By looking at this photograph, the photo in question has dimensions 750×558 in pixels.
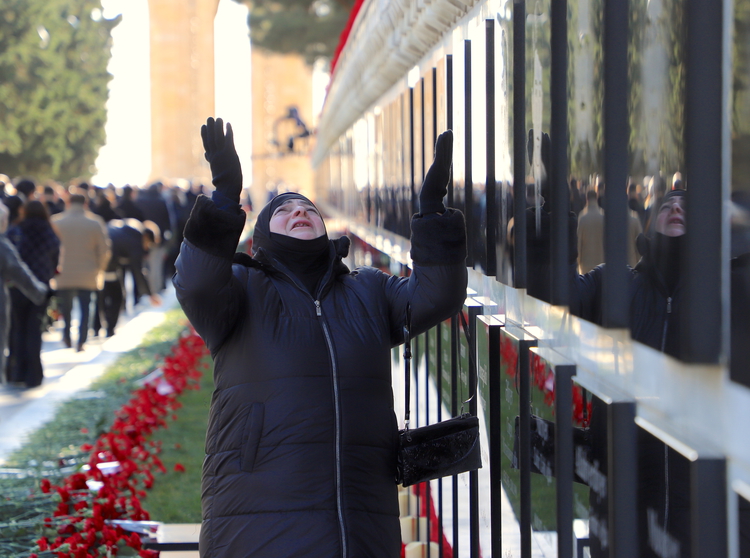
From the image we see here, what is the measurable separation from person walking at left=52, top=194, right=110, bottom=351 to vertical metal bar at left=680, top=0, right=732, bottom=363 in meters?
8.87

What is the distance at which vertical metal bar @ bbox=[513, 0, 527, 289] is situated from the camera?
220 centimetres

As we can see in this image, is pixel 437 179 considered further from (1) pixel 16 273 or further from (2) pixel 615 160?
(1) pixel 16 273

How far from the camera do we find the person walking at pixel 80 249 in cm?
962

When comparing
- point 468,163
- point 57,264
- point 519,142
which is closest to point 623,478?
point 519,142

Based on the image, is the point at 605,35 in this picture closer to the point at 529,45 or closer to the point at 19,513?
the point at 529,45

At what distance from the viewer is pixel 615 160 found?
1526 millimetres

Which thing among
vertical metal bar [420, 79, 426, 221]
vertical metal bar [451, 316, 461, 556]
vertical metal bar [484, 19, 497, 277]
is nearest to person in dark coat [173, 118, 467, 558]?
vertical metal bar [484, 19, 497, 277]

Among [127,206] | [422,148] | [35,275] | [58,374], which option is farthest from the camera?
[127,206]

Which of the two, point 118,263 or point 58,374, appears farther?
point 118,263

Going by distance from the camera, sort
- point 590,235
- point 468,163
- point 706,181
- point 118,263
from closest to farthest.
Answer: point 706,181 < point 590,235 < point 468,163 < point 118,263

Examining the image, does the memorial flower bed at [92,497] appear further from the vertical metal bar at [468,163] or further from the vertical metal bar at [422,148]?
the vertical metal bar at [422,148]

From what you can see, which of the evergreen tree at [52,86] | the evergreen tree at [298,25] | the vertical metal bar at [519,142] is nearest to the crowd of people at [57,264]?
the vertical metal bar at [519,142]

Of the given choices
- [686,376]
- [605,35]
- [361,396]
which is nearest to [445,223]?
[361,396]

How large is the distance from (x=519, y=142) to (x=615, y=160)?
2.39ft
